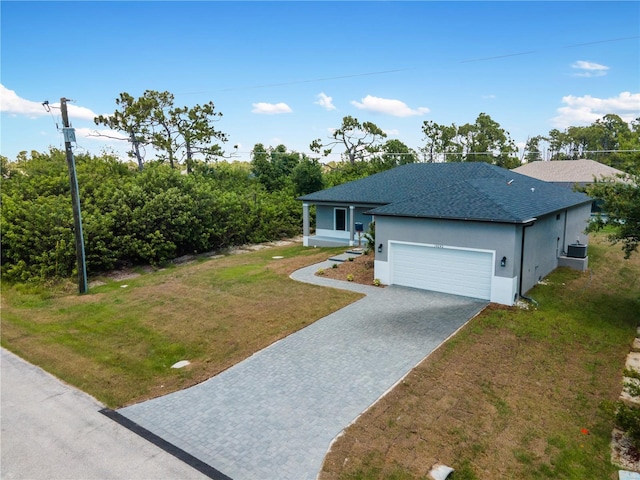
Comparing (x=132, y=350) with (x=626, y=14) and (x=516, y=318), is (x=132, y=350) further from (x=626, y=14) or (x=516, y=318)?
(x=626, y=14)

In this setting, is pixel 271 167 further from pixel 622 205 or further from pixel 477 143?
pixel 477 143

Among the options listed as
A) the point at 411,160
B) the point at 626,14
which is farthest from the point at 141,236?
the point at 411,160

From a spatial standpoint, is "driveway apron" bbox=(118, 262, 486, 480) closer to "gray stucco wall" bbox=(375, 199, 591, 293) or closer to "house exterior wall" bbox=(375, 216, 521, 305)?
"house exterior wall" bbox=(375, 216, 521, 305)

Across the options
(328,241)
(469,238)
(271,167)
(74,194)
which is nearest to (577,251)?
(469,238)

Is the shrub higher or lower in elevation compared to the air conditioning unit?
lower

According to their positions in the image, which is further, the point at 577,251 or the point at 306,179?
the point at 306,179

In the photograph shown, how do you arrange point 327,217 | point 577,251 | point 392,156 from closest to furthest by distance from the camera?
point 577,251 < point 327,217 < point 392,156

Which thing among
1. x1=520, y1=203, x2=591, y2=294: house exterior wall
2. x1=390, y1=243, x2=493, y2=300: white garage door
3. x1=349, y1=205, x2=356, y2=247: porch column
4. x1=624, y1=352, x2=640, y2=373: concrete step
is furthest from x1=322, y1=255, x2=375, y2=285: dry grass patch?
x1=624, y1=352, x2=640, y2=373: concrete step
